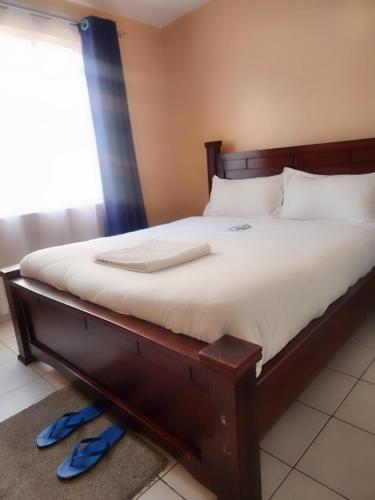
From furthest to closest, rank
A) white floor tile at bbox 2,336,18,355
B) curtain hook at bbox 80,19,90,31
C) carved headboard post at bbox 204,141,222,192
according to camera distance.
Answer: carved headboard post at bbox 204,141,222,192 → curtain hook at bbox 80,19,90,31 → white floor tile at bbox 2,336,18,355

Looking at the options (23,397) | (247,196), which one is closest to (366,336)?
(247,196)

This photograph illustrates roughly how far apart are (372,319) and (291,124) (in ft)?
5.21

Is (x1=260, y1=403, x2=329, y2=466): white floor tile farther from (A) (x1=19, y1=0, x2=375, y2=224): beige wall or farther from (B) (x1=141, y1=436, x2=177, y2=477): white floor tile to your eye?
(A) (x1=19, y1=0, x2=375, y2=224): beige wall

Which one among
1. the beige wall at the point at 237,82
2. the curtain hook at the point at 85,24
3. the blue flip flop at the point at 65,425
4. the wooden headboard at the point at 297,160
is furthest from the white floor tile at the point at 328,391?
the curtain hook at the point at 85,24

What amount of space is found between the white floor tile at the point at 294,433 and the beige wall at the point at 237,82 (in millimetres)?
1921

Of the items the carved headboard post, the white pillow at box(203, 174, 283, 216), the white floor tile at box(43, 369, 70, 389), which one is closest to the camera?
the white floor tile at box(43, 369, 70, 389)

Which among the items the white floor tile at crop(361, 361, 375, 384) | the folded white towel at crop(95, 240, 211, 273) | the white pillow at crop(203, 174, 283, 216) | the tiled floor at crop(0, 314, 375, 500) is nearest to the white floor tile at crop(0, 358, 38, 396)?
the tiled floor at crop(0, 314, 375, 500)

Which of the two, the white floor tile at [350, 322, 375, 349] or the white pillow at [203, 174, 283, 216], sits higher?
the white pillow at [203, 174, 283, 216]

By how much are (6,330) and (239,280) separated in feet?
6.78

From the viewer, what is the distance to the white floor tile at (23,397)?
1615 mm

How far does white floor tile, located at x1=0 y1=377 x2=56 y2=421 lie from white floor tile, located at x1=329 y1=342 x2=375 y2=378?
4.80 feet

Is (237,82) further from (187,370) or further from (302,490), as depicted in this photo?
(302,490)

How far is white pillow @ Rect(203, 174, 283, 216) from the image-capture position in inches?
105

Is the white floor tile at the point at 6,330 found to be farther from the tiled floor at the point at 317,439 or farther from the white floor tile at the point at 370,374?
the white floor tile at the point at 370,374
